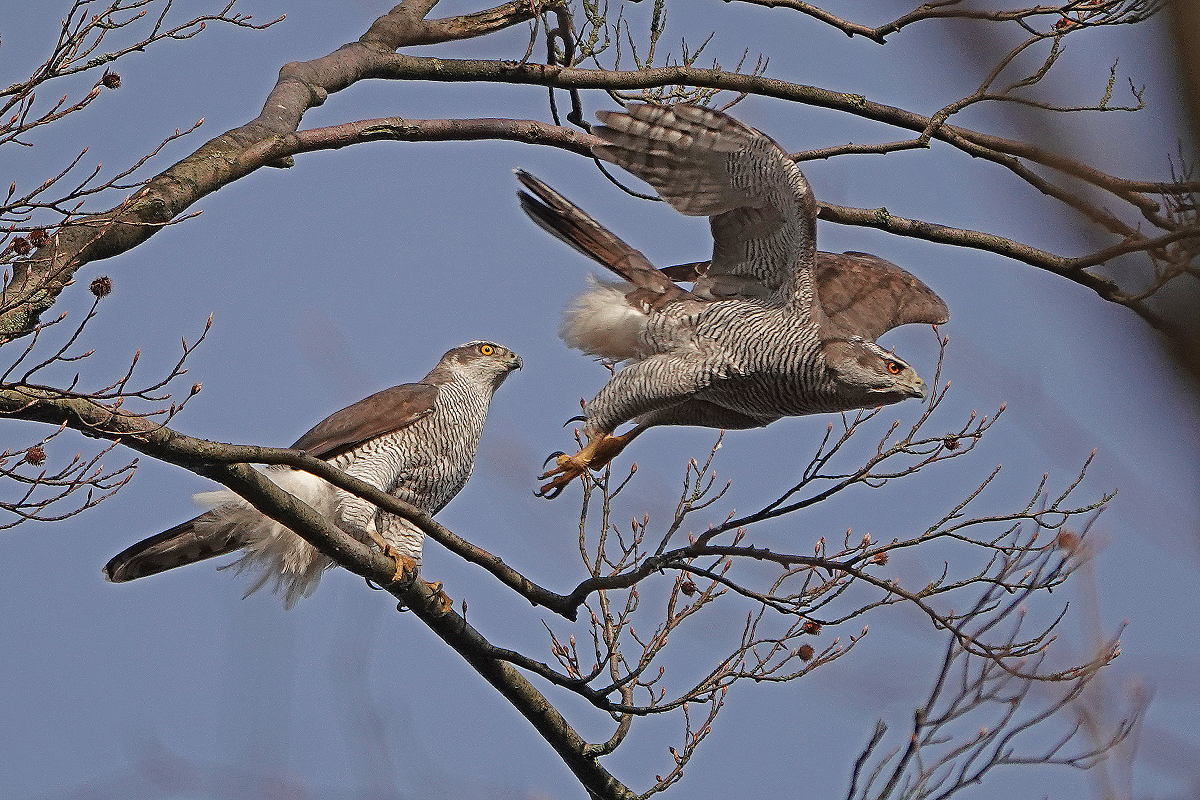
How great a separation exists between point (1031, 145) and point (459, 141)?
4.69 metres

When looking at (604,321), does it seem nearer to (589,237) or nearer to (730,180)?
(589,237)

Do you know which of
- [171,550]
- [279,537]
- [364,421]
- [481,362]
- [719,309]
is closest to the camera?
[171,550]

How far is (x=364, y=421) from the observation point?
20.7 ft

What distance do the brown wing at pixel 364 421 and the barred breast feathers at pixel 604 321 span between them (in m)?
1.01

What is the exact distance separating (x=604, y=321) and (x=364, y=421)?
1.39m

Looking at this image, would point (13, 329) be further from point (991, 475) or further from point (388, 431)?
point (991, 475)

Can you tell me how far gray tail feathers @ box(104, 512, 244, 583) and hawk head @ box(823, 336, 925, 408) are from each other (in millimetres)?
2938

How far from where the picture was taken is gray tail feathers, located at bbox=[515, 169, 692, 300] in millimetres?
5871

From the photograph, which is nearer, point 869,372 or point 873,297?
point 869,372

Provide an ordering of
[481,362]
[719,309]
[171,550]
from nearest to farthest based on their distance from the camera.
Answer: [171,550]
[719,309]
[481,362]

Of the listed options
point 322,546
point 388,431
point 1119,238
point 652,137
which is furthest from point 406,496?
point 1119,238

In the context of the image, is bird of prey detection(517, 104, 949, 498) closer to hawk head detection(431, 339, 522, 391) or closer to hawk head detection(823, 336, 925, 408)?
hawk head detection(823, 336, 925, 408)

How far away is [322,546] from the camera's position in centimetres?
452

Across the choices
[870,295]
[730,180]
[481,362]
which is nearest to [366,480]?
[481,362]
